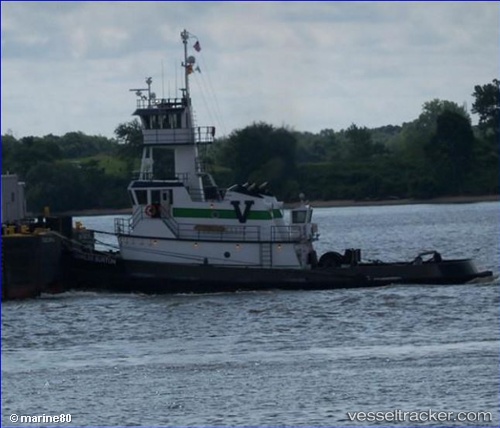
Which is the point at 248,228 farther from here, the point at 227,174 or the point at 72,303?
the point at 227,174

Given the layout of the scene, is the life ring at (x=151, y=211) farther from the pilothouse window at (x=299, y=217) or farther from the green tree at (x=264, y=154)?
the green tree at (x=264, y=154)

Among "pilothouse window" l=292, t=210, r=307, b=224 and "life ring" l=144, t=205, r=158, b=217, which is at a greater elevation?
"life ring" l=144, t=205, r=158, b=217

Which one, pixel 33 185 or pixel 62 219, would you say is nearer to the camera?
pixel 62 219

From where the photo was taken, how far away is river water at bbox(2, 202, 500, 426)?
29.2 m

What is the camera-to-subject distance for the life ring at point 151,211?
1964 inches

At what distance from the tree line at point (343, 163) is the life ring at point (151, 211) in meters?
31.0

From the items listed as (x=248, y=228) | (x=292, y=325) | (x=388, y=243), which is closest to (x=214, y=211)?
(x=248, y=228)

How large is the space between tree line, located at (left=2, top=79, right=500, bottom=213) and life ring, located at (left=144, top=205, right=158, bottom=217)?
102 ft

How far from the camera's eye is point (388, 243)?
84688mm

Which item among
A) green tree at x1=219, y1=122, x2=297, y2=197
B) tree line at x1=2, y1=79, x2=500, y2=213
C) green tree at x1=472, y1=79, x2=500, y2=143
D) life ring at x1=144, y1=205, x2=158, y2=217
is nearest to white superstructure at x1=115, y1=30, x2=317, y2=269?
life ring at x1=144, y1=205, x2=158, y2=217

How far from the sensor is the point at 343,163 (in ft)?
427

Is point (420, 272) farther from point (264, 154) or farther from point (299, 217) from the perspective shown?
point (264, 154)

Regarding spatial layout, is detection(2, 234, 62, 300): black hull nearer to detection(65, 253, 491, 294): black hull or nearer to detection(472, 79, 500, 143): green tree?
detection(65, 253, 491, 294): black hull

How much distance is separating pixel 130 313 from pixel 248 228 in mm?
5983
